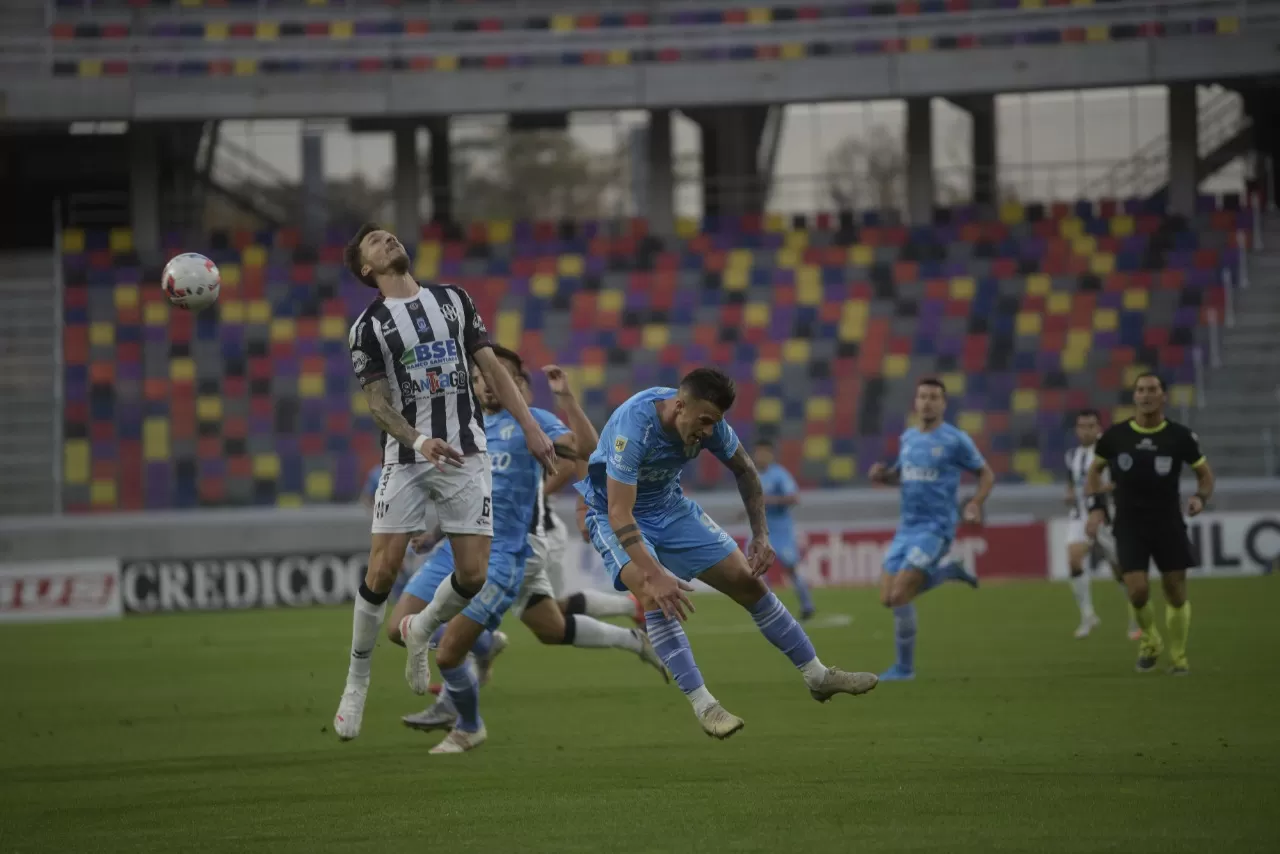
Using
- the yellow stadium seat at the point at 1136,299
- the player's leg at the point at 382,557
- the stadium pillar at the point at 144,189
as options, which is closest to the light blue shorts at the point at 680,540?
→ the player's leg at the point at 382,557

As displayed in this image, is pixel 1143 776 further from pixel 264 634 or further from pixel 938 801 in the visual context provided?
pixel 264 634

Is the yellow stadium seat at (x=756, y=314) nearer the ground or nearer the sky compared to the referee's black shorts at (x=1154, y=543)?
nearer the sky

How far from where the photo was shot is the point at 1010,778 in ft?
26.3

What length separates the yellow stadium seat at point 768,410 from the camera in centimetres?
2911

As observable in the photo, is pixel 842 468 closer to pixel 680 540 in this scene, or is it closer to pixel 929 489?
pixel 929 489

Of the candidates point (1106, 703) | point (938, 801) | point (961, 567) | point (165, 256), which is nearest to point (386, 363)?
point (938, 801)

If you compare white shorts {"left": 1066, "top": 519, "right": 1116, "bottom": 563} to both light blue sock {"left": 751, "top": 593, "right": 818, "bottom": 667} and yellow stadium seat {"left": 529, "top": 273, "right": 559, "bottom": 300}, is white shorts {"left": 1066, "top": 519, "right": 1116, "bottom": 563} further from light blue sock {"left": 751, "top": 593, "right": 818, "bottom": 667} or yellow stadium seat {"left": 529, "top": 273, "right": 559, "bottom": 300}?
yellow stadium seat {"left": 529, "top": 273, "right": 559, "bottom": 300}

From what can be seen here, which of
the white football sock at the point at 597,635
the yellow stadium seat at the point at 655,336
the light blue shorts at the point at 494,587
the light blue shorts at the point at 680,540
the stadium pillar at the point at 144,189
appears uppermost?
the stadium pillar at the point at 144,189

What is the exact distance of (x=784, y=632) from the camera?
8.83m

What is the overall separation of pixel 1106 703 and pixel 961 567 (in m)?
3.10

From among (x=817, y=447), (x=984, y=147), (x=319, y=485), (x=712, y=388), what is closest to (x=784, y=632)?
(x=712, y=388)

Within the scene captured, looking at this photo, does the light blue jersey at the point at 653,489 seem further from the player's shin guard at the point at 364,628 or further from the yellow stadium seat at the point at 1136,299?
the yellow stadium seat at the point at 1136,299

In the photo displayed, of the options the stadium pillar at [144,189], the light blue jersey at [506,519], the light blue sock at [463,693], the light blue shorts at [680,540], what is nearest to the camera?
the light blue shorts at [680,540]

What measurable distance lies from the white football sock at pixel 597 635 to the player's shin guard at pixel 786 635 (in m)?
2.99
